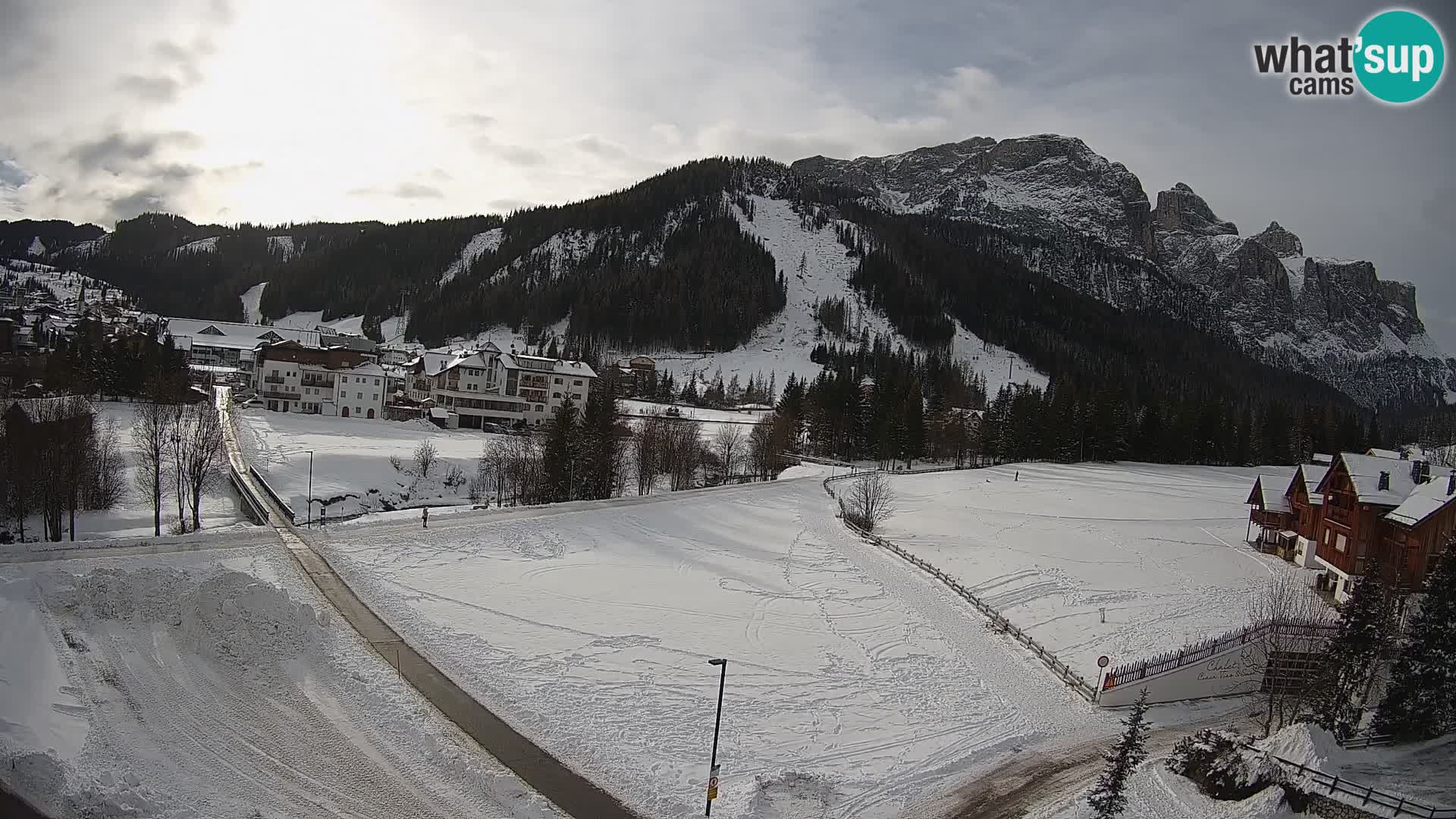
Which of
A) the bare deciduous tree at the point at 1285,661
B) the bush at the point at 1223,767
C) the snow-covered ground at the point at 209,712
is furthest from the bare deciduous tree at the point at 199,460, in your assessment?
the bare deciduous tree at the point at 1285,661

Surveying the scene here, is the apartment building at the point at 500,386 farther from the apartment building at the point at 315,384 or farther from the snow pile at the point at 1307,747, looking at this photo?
the snow pile at the point at 1307,747

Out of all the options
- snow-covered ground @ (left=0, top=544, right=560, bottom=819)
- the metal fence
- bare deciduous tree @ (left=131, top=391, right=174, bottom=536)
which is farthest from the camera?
bare deciduous tree @ (left=131, top=391, right=174, bottom=536)

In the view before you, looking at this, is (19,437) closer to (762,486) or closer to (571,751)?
(571,751)

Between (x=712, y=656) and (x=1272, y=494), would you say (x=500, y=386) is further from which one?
(x=1272, y=494)

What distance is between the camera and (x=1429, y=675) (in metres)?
19.9

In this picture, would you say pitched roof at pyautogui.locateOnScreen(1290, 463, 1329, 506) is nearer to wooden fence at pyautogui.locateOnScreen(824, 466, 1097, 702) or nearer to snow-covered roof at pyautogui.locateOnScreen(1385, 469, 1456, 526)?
snow-covered roof at pyautogui.locateOnScreen(1385, 469, 1456, 526)

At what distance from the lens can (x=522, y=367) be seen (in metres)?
90.6

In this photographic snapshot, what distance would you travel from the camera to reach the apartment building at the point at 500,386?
88.6m

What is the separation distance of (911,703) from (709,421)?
252ft

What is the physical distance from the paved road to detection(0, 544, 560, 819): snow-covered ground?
49cm

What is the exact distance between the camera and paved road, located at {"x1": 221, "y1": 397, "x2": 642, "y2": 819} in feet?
59.0

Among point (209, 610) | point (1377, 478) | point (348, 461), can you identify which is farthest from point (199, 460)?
point (1377, 478)

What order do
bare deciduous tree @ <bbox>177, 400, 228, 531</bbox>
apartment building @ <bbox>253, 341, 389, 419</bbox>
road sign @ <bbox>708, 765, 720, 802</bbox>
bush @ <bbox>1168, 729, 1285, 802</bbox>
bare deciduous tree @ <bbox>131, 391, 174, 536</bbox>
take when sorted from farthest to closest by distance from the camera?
apartment building @ <bbox>253, 341, 389, 419</bbox>
bare deciduous tree @ <bbox>177, 400, 228, 531</bbox>
bare deciduous tree @ <bbox>131, 391, 174, 536</bbox>
bush @ <bbox>1168, 729, 1285, 802</bbox>
road sign @ <bbox>708, 765, 720, 802</bbox>

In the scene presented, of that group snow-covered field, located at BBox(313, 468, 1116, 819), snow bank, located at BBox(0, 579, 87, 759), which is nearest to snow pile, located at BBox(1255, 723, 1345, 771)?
snow-covered field, located at BBox(313, 468, 1116, 819)
